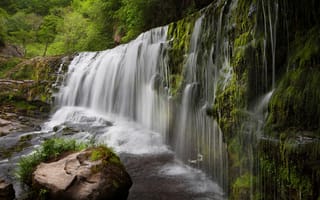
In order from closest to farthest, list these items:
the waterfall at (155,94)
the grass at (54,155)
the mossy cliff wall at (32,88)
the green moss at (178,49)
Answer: the grass at (54,155)
the waterfall at (155,94)
the green moss at (178,49)
the mossy cliff wall at (32,88)

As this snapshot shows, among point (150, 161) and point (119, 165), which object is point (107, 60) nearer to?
point (150, 161)

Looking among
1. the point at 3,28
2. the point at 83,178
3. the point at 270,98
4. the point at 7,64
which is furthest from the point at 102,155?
the point at 3,28

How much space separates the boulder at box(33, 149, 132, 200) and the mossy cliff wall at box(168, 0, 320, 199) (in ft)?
7.33

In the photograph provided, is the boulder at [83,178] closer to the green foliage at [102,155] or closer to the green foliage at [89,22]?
the green foliage at [102,155]

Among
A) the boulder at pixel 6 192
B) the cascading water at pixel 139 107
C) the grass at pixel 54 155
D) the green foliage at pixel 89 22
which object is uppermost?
the green foliage at pixel 89 22

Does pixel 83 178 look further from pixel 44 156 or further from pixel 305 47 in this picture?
pixel 305 47

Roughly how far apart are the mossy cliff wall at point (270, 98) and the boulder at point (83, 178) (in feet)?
7.33

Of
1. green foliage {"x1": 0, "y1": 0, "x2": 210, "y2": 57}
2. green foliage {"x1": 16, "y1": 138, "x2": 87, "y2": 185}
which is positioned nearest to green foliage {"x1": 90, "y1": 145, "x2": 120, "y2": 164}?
green foliage {"x1": 16, "y1": 138, "x2": 87, "y2": 185}

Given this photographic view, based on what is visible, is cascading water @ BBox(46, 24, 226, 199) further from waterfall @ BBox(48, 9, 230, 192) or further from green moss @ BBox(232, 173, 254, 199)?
green moss @ BBox(232, 173, 254, 199)

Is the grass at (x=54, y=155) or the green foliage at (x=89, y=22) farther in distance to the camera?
the green foliage at (x=89, y=22)

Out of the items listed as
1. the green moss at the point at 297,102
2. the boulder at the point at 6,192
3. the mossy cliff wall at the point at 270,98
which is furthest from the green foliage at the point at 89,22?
the boulder at the point at 6,192

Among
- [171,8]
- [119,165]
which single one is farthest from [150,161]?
[171,8]

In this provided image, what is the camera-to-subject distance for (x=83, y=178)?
5781mm

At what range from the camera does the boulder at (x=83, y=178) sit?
18.4 ft
